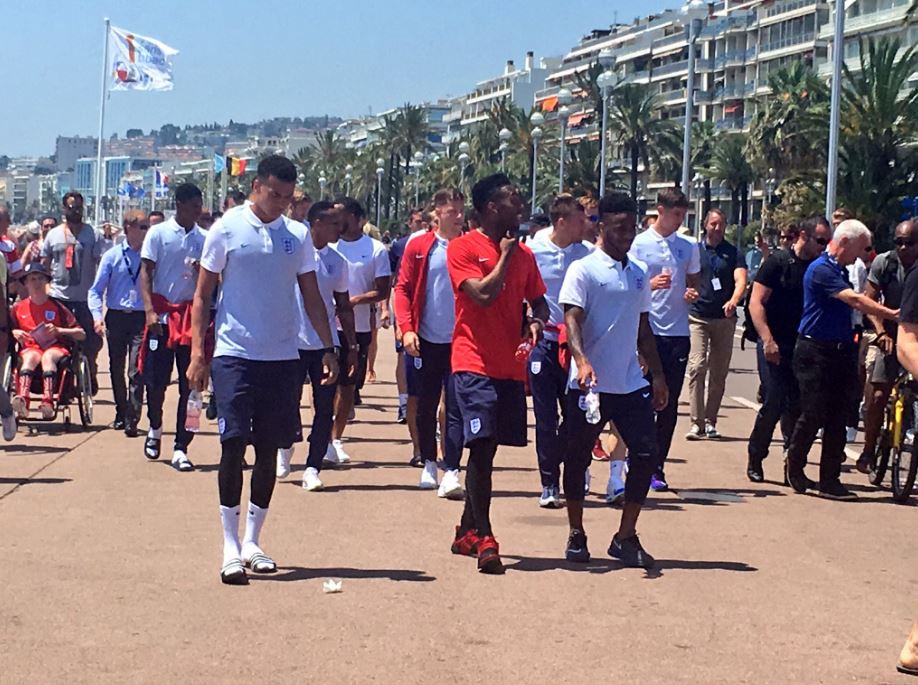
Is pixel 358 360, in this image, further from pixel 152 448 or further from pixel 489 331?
pixel 489 331

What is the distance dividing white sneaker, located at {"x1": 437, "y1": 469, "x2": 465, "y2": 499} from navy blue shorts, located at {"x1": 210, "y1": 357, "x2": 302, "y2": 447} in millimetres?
2699

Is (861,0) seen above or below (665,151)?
above

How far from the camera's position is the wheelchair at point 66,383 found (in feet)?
46.6

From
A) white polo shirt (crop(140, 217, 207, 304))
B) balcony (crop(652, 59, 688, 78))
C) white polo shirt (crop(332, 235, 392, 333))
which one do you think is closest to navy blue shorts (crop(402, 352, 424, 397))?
white polo shirt (crop(332, 235, 392, 333))

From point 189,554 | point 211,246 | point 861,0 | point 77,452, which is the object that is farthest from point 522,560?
point 861,0

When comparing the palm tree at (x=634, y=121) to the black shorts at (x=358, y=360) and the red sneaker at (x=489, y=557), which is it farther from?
the red sneaker at (x=489, y=557)

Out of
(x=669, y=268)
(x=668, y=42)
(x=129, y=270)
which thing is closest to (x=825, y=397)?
→ (x=669, y=268)

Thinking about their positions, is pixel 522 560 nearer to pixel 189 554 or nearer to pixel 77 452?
pixel 189 554

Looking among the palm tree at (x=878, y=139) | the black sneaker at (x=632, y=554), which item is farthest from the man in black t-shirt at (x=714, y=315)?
the palm tree at (x=878, y=139)

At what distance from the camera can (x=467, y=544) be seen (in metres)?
8.50

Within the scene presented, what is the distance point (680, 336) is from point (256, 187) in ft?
13.6

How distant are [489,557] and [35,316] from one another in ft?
25.1

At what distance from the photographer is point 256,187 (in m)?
8.11

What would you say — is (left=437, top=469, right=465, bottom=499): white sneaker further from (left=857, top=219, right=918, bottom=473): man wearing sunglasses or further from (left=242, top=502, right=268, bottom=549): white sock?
(left=857, top=219, right=918, bottom=473): man wearing sunglasses
